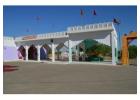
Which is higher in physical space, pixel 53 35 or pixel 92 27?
pixel 92 27

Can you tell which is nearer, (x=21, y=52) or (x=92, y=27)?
(x=92, y=27)

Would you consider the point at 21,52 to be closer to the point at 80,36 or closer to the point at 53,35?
the point at 53,35

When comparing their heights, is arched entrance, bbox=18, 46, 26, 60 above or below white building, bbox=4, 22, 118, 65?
below

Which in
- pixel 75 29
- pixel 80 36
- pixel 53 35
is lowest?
pixel 80 36

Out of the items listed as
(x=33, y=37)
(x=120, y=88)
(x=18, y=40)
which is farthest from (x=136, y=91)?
(x=18, y=40)

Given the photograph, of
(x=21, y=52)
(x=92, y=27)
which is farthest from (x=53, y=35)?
Answer: (x=21, y=52)

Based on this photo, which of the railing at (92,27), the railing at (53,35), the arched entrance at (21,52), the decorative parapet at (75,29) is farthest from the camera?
the arched entrance at (21,52)

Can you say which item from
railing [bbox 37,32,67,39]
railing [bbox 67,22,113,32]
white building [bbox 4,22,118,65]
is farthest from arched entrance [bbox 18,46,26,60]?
railing [bbox 67,22,113,32]

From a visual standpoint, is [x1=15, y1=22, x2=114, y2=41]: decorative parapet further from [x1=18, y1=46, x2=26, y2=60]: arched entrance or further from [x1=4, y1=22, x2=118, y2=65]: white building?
[x1=18, y1=46, x2=26, y2=60]: arched entrance

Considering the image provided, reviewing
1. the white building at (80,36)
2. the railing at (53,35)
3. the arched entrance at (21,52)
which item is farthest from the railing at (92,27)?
the arched entrance at (21,52)

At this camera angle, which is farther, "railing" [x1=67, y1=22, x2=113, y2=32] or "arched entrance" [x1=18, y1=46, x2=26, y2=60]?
"arched entrance" [x1=18, y1=46, x2=26, y2=60]

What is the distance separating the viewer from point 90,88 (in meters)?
8.25

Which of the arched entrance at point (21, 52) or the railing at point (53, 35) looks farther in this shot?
the arched entrance at point (21, 52)

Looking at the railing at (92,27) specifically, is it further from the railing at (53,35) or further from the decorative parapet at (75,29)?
the railing at (53,35)
